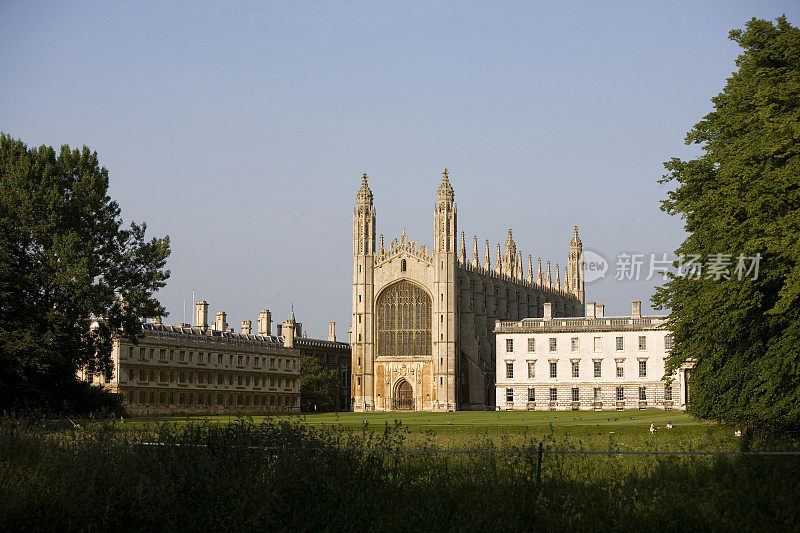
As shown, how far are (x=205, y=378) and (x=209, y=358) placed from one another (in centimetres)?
199

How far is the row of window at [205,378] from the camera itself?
85.8 meters

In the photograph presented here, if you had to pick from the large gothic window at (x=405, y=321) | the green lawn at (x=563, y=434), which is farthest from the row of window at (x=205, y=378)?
the green lawn at (x=563, y=434)

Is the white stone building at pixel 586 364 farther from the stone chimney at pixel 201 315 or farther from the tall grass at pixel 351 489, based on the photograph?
the tall grass at pixel 351 489

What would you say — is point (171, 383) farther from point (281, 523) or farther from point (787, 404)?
point (281, 523)

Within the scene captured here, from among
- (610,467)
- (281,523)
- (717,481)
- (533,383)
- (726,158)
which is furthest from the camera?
(533,383)

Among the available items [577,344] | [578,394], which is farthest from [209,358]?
[578,394]

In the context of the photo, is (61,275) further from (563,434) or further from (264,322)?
(264,322)

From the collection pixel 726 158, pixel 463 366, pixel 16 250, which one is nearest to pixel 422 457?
pixel 726 158

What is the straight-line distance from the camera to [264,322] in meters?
115

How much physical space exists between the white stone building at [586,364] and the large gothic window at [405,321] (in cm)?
992

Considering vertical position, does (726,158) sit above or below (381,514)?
above

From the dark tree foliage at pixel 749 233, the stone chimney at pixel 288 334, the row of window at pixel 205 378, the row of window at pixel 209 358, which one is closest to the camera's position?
the dark tree foliage at pixel 749 233

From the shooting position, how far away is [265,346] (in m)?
105

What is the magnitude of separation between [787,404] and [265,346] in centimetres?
7893
